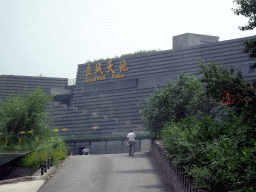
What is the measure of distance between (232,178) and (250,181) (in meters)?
0.45

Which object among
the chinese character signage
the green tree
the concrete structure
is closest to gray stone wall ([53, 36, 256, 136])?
the concrete structure

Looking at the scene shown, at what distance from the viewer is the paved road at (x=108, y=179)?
1195 centimetres

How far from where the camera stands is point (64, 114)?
44.9 metres

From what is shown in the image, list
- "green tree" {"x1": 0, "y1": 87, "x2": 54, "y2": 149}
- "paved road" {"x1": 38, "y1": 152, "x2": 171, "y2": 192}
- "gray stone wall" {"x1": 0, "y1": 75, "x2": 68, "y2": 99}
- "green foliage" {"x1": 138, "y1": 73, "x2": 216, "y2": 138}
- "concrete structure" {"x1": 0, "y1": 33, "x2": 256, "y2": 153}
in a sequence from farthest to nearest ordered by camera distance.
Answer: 1. "gray stone wall" {"x1": 0, "y1": 75, "x2": 68, "y2": 99}
2. "concrete structure" {"x1": 0, "y1": 33, "x2": 256, "y2": 153}
3. "green tree" {"x1": 0, "y1": 87, "x2": 54, "y2": 149}
4. "green foliage" {"x1": 138, "y1": 73, "x2": 216, "y2": 138}
5. "paved road" {"x1": 38, "y1": 152, "x2": 171, "y2": 192}

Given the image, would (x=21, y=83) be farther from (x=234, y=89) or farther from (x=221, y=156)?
(x=221, y=156)

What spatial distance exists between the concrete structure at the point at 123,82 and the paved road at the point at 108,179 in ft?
69.2

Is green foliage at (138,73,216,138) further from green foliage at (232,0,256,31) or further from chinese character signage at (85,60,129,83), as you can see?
chinese character signage at (85,60,129,83)

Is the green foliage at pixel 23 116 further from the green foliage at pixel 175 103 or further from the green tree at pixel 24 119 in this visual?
the green foliage at pixel 175 103

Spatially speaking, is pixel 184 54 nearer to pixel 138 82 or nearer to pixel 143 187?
pixel 138 82

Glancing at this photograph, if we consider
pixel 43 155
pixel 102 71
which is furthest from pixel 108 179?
pixel 102 71

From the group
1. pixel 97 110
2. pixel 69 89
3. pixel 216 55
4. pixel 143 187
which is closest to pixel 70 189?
pixel 143 187

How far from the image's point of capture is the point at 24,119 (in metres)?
21.5

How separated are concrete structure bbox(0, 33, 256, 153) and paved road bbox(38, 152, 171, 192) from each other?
21089mm

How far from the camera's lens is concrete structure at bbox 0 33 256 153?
121 feet
